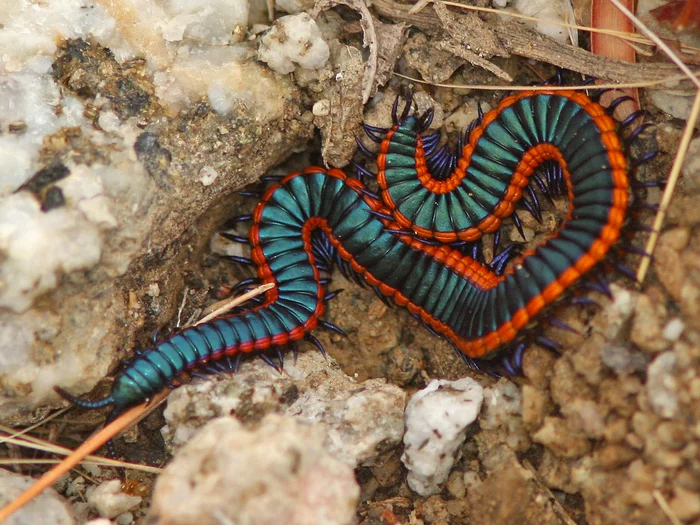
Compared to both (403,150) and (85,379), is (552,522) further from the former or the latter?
(85,379)

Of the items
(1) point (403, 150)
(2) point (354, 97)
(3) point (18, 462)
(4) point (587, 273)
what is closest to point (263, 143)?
(2) point (354, 97)

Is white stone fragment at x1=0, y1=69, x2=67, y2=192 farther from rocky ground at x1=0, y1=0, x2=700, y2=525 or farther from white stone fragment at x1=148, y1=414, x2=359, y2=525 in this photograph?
white stone fragment at x1=148, y1=414, x2=359, y2=525

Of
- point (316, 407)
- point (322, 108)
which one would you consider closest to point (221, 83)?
point (322, 108)

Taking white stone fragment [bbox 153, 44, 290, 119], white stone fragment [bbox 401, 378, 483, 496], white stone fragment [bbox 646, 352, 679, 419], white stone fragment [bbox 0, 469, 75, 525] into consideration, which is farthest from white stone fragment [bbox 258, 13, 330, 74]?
white stone fragment [bbox 0, 469, 75, 525]

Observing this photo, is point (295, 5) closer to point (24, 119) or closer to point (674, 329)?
point (24, 119)

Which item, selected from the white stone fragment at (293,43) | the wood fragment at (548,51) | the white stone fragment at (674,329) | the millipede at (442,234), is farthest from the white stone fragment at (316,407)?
the wood fragment at (548,51)

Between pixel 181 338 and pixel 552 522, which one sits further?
pixel 181 338

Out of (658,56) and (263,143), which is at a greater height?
(658,56)
